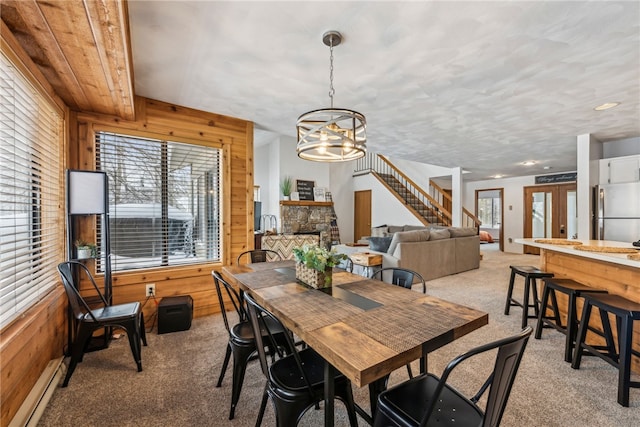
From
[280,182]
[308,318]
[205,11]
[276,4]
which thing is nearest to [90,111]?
[205,11]

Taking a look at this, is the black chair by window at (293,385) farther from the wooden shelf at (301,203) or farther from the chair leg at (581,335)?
the wooden shelf at (301,203)

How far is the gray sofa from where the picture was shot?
4770 mm

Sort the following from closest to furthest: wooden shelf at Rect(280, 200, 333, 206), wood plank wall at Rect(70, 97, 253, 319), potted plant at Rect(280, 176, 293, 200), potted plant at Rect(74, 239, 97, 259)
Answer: potted plant at Rect(74, 239, 97, 259) → wood plank wall at Rect(70, 97, 253, 319) → wooden shelf at Rect(280, 200, 333, 206) → potted plant at Rect(280, 176, 293, 200)

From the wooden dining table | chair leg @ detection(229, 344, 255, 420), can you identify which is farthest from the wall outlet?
chair leg @ detection(229, 344, 255, 420)

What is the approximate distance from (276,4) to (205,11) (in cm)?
45

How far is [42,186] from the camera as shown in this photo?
2289 mm

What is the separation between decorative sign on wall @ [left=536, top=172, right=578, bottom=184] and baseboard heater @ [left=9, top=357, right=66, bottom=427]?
10446 millimetres

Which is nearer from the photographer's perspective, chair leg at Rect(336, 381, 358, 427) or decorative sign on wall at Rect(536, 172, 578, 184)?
chair leg at Rect(336, 381, 358, 427)

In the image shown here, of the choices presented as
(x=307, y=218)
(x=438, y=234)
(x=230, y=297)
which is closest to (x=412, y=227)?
(x=438, y=234)

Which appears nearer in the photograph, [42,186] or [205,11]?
[205,11]

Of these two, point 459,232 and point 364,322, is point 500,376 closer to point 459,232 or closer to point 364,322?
point 364,322

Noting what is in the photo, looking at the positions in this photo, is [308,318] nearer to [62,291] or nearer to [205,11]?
[205,11]

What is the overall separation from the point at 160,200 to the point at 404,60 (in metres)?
2.91

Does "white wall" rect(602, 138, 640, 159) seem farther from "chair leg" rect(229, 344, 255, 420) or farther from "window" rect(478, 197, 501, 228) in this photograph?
"window" rect(478, 197, 501, 228)
